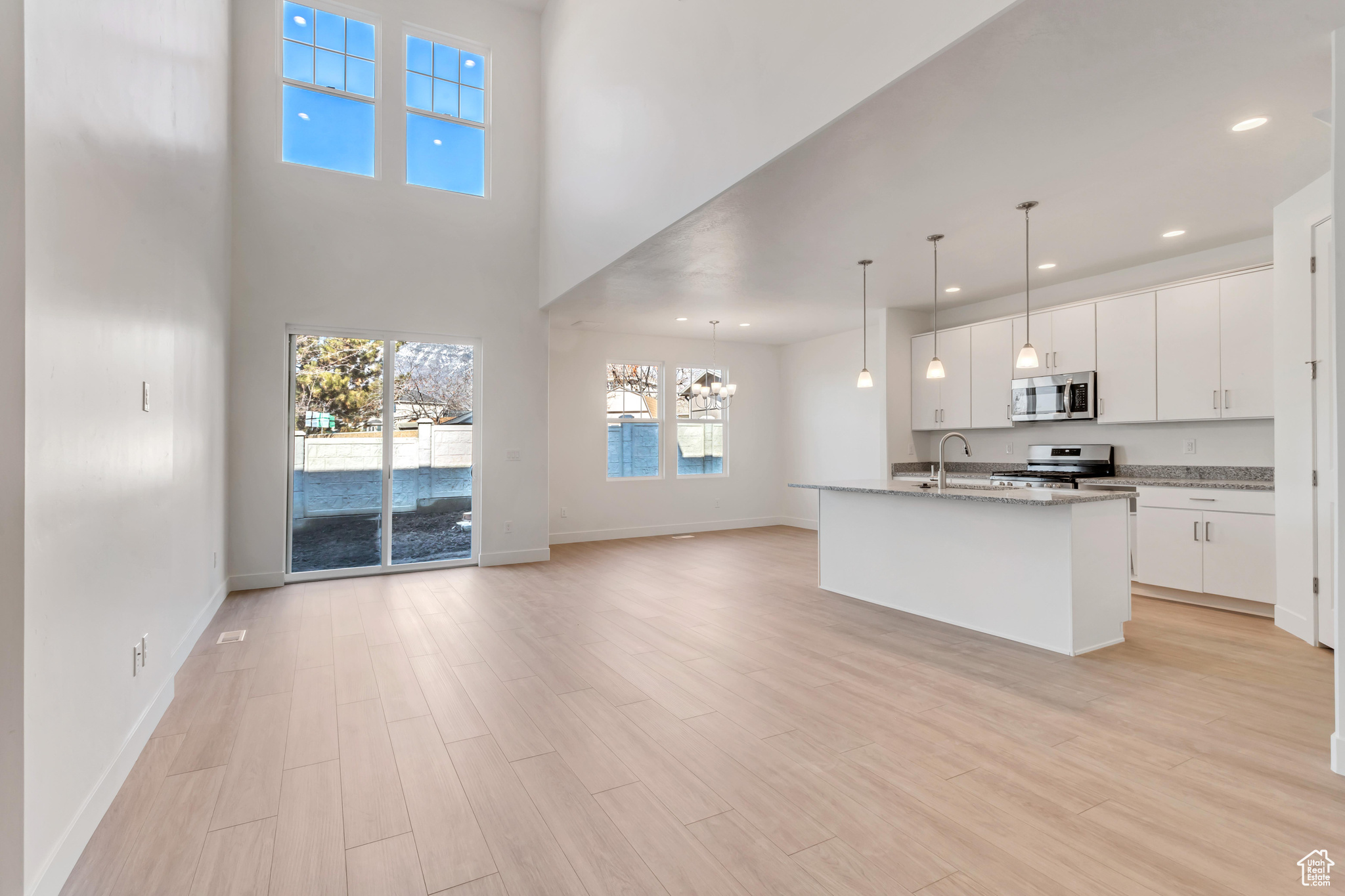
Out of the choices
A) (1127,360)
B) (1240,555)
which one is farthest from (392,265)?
(1240,555)

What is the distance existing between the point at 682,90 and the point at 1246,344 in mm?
4387

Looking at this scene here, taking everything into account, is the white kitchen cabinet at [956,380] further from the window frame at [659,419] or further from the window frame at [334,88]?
the window frame at [334,88]

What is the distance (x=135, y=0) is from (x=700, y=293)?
14.4 feet

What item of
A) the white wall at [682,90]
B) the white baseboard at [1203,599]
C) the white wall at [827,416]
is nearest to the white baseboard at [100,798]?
the white wall at [682,90]

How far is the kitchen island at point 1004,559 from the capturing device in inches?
142

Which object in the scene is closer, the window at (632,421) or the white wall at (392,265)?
the white wall at (392,265)

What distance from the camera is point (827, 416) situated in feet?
28.8

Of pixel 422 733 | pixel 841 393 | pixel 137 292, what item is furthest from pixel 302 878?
pixel 841 393

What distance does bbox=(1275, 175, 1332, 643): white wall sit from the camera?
365 centimetres

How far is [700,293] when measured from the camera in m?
6.18

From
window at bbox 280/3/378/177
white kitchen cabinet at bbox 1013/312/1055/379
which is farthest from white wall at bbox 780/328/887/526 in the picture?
window at bbox 280/3/378/177

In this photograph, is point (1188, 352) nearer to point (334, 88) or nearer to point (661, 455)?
point (661, 455)

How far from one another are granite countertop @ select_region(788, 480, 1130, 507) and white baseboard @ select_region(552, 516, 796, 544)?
12.2ft

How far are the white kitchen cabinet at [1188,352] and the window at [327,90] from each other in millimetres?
7023
